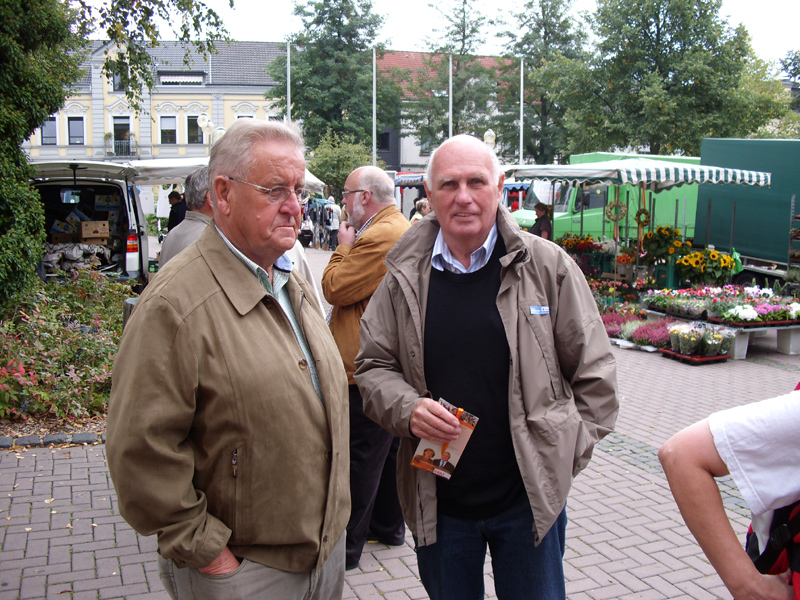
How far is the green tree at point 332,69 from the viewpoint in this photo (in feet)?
131

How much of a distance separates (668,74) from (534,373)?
80.4 ft

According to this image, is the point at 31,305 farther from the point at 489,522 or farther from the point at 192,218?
the point at 489,522

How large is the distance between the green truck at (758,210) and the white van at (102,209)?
11.0m

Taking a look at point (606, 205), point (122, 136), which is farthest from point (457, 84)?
point (606, 205)

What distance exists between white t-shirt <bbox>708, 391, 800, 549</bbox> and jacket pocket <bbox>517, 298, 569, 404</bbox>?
785 millimetres

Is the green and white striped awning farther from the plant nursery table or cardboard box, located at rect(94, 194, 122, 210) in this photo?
cardboard box, located at rect(94, 194, 122, 210)

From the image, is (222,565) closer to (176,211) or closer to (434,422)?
(434,422)

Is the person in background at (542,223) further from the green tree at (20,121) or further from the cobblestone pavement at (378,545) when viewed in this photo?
the green tree at (20,121)

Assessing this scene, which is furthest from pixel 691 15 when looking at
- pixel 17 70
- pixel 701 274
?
pixel 17 70

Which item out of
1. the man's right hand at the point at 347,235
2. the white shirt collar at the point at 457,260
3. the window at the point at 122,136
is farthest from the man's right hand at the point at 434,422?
the window at the point at 122,136

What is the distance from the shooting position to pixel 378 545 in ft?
13.5

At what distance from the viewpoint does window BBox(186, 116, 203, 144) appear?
4975 cm

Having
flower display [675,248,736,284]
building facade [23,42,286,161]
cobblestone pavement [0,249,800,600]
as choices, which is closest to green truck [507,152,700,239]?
flower display [675,248,736,284]

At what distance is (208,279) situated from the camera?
1798 mm
